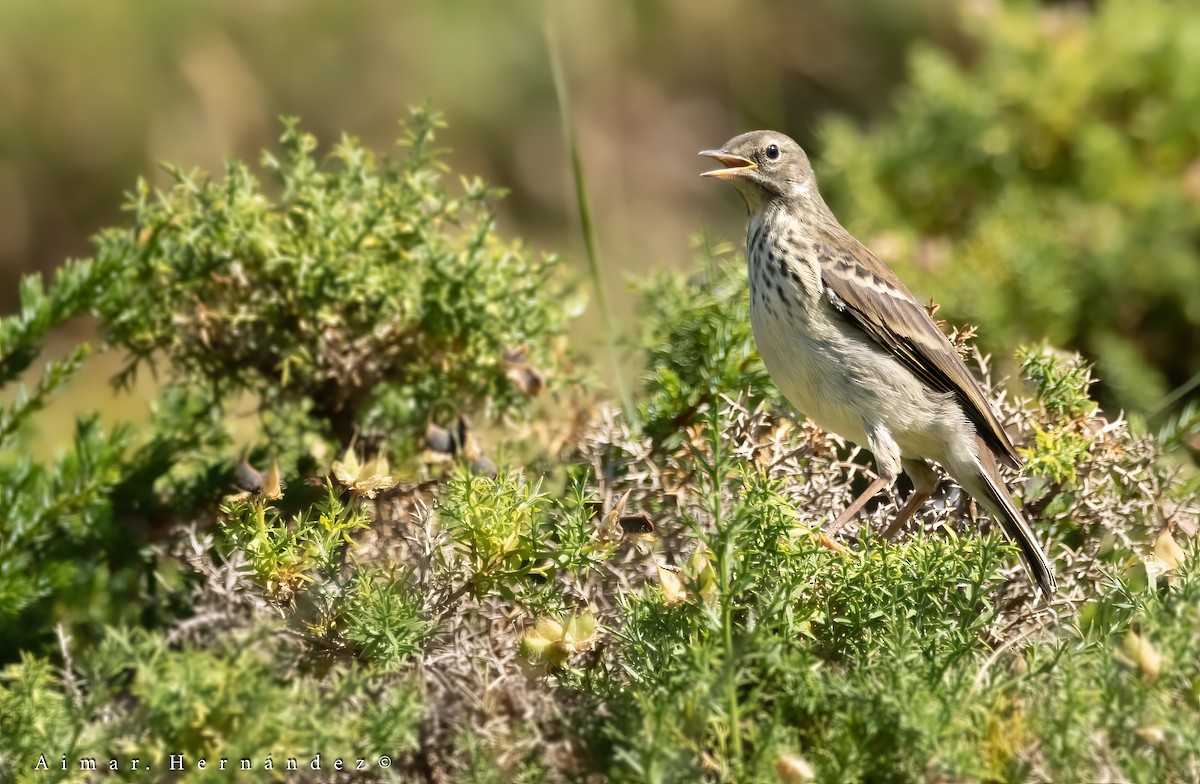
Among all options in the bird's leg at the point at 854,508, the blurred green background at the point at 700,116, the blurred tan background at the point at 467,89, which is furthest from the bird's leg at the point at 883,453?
the blurred tan background at the point at 467,89

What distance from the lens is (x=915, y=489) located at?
3850mm

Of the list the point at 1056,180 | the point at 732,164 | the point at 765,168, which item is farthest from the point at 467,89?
the point at 765,168

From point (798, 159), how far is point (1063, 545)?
5.20 feet

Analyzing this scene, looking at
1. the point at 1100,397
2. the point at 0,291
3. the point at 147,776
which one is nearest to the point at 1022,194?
the point at 1100,397

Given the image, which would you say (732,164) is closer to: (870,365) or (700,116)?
(870,365)

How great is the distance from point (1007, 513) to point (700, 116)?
710 centimetres

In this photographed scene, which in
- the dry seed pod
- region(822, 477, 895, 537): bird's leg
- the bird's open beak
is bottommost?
the dry seed pod

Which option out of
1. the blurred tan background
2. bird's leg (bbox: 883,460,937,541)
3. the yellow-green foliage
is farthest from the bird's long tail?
the blurred tan background

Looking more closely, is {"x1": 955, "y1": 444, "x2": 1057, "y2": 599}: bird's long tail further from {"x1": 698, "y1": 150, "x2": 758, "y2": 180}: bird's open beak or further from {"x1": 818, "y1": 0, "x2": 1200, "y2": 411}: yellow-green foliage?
{"x1": 818, "y1": 0, "x2": 1200, "y2": 411}: yellow-green foliage

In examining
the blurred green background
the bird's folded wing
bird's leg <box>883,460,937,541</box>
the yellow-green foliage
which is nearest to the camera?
bird's leg <box>883,460,937,541</box>

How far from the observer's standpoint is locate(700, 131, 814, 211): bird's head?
4223 millimetres

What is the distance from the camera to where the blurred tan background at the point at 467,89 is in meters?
7.97

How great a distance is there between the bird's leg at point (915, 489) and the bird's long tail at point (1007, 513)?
0.14m

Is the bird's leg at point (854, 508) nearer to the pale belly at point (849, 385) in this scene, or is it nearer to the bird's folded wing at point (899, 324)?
the pale belly at point (849, 385)
